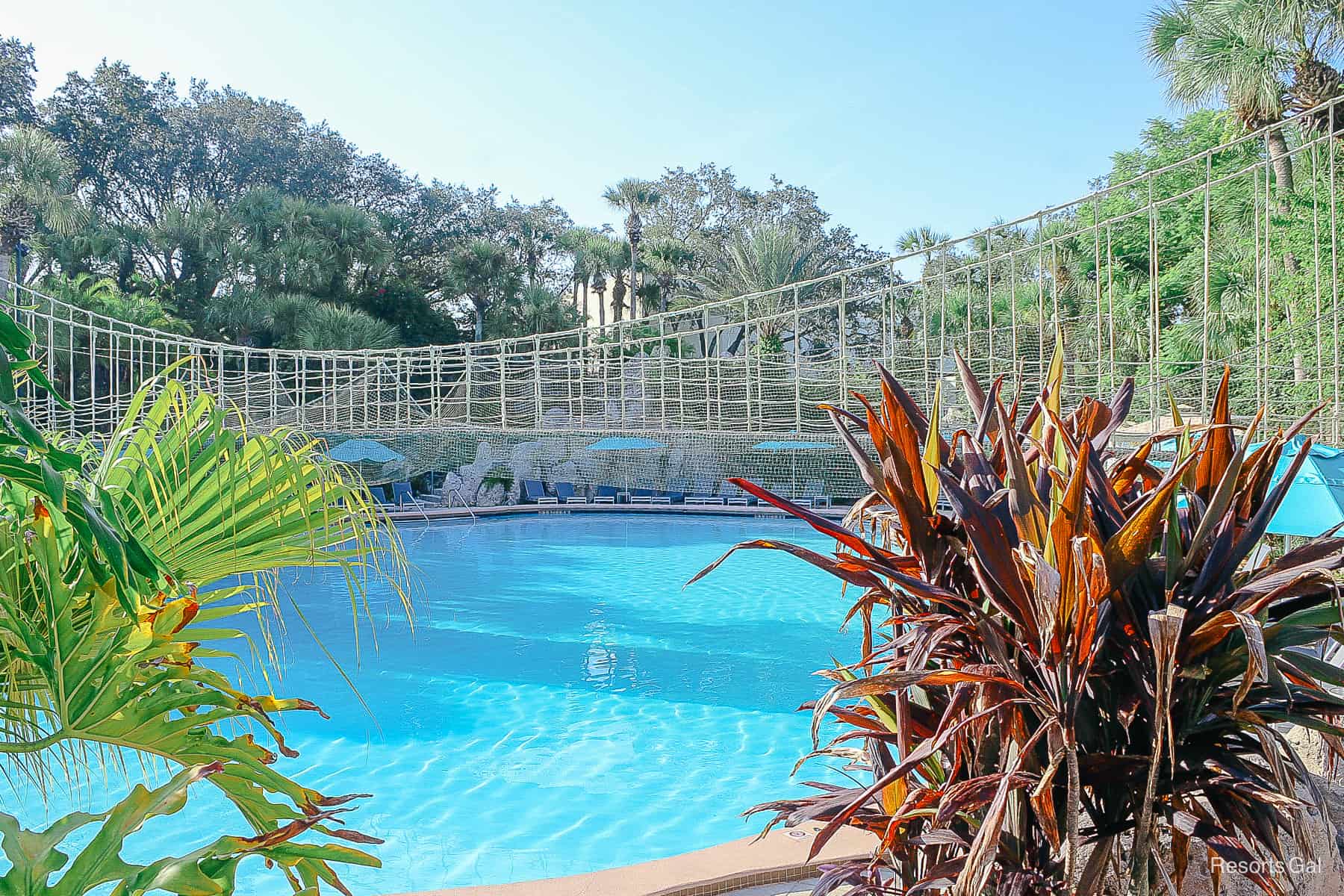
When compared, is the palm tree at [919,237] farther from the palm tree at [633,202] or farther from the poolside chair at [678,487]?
the poolside chair at [678,487]

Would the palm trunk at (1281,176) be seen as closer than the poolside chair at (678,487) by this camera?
Yes

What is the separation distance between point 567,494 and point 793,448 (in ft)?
13.8

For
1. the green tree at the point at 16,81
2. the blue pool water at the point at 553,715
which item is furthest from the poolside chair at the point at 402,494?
the green tree at the point at 16,81

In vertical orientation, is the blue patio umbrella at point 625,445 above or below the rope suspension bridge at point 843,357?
below

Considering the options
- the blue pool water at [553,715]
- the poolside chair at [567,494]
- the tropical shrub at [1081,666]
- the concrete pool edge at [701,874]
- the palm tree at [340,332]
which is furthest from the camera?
the palm tree at [340,332]

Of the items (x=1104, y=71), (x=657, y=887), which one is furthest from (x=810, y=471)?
(x=657, y=887)

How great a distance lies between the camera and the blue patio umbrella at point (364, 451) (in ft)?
51.2

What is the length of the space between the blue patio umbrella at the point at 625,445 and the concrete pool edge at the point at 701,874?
1435cm

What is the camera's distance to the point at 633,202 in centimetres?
2678

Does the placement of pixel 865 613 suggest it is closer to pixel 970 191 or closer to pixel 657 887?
pixel 657 887

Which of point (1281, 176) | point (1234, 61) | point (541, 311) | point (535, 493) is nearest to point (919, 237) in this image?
point (541, 311)

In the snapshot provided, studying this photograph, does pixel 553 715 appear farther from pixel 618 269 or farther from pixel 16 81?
pixel 16 81

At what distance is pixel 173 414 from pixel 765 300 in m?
23.3

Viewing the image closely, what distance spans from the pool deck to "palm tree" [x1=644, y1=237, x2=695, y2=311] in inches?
400
